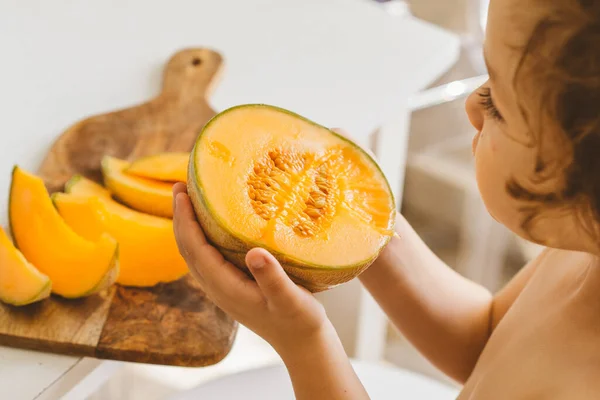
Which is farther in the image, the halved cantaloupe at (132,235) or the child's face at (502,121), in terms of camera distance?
the halved cantaloupe at (132,235)

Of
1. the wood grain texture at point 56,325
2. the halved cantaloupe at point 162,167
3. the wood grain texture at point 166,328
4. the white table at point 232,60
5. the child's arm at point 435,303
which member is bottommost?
the child's arm at point 435,303

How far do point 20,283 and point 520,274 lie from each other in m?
0.49

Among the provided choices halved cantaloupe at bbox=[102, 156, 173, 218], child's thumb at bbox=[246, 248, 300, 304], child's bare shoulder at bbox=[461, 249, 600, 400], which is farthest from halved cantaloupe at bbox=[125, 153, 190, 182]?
child's bare shoulder at bbox=[461, 249, 600, 400]

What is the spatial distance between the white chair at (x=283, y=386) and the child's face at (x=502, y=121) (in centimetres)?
29

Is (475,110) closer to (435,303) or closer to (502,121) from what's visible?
(502,121)

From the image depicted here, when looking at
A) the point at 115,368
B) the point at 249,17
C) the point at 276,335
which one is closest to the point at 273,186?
the point at 276,335

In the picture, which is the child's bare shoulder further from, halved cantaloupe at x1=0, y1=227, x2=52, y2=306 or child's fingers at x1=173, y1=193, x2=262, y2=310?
halved cantaloupe at x1=0, y1=227, x2=52, y2=306

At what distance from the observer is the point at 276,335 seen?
0.62m

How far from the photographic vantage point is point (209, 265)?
596 millimetres

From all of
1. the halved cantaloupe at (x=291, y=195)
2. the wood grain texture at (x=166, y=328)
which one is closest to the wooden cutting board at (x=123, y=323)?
the wood grain texture at (x=166, y=328)

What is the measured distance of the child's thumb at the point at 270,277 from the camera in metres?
0.54

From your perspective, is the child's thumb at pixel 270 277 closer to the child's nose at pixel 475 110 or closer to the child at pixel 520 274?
the child at pixel 520 274

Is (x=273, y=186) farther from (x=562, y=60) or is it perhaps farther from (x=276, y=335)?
(x=562, y=60)

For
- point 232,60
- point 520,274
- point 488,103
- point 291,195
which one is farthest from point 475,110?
point 232,60
